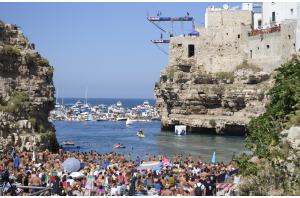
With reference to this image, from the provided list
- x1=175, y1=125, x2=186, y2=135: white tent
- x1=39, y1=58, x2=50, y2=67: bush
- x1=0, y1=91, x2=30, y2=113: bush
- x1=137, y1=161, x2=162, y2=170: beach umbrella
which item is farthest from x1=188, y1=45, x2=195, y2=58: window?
x1=137, y1=161, x2=162, y2=170: beach umbrella

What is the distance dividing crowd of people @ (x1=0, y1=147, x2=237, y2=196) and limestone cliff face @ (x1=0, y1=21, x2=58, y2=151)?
82.3 inches

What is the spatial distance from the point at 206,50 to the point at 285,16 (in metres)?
8.49

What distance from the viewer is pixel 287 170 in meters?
13.9

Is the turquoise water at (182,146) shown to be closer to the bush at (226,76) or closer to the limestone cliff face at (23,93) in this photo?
the bush at (226,76)

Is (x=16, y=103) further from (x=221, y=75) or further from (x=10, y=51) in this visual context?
(x=221, y=75)

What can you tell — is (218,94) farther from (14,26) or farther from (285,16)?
(14,26)

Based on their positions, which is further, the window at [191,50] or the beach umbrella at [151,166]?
the window at [191,50]

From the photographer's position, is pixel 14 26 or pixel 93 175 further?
pixel 14 26

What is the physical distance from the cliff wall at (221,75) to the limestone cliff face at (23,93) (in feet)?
77.4

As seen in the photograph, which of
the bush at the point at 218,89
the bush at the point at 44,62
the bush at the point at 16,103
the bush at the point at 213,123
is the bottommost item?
the bush at the point at 213,123

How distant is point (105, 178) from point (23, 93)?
1418 centimetres

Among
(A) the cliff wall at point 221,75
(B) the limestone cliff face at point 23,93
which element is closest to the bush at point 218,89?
(A) the cliff wall at point 221,75

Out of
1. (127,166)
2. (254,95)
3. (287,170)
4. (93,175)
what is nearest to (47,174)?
(93,175)

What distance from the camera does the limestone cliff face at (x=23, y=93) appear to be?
3306 centimetres
